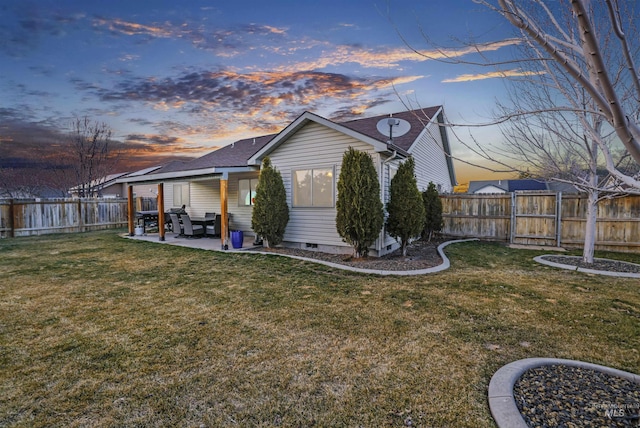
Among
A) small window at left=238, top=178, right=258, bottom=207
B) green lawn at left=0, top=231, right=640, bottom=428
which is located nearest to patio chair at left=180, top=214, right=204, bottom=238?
small window at left=238, top=178, right=258, bottom=207

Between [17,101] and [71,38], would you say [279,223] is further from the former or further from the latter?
[17,101]

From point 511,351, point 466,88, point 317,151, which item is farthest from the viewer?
point 317,151

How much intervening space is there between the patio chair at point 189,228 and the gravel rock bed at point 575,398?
1105 cm

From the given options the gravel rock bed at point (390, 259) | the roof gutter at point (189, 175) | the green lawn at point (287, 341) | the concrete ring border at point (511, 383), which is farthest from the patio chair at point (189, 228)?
the concrete ring border at point (511, 383)

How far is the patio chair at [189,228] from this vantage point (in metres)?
11.4

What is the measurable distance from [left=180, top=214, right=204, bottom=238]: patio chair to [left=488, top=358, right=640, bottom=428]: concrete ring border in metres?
10.8

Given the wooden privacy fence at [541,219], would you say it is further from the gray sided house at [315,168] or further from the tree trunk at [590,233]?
the tree trunk at [590,233]

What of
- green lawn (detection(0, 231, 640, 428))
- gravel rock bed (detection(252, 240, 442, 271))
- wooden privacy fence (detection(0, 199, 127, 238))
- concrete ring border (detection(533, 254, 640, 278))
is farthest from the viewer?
wooden privacy fence (detection(0, 199, 127, 238))

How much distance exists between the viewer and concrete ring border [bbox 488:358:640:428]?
1998 mm

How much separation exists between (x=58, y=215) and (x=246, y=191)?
9.31 metres

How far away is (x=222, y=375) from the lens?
2646mm

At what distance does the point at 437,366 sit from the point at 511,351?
90cm

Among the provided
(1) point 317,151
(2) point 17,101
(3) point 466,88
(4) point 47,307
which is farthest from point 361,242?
(2) point 17,101

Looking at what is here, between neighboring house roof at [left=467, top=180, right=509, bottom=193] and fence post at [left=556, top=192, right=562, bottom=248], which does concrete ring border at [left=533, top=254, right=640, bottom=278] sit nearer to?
fence post at [left=556, top=192, right=562, bottom=248]
